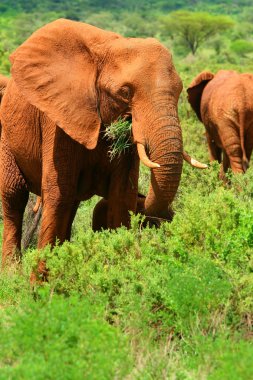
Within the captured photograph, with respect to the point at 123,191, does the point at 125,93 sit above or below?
above

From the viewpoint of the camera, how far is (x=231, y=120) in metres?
12.5

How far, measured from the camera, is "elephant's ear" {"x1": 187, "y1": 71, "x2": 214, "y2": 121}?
15.2m

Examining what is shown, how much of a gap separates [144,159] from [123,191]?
1.02 m

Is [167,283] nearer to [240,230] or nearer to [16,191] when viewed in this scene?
[240,230]

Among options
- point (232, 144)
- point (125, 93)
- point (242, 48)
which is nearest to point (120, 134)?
point (125, 93)

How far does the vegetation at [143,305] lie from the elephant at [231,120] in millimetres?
5546

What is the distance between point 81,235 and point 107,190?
846mm

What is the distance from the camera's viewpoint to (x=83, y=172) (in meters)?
6.86

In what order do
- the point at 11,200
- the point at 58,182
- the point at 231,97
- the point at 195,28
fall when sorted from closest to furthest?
the point at 58,182, the point at 11,200, the point at 231,97, the point at 195,28

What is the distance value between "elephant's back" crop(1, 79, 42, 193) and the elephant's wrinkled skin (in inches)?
0.5

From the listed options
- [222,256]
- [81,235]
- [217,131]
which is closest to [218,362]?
[222,256]

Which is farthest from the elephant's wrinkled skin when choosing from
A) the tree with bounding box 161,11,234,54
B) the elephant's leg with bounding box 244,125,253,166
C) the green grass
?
the tree with bounding box 161,11,234,54

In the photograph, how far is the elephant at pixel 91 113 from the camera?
6125 millimetres

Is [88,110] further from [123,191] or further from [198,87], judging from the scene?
[198,87]
